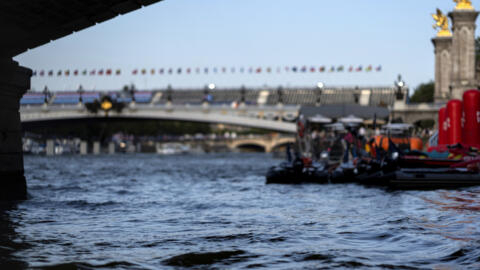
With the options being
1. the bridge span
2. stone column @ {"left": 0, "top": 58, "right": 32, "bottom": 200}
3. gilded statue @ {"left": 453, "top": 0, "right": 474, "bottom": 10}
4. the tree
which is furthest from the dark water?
the tree

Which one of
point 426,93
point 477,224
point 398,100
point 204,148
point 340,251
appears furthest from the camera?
point 204,148

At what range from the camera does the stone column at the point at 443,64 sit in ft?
274

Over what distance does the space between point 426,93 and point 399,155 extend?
83379 millimetres

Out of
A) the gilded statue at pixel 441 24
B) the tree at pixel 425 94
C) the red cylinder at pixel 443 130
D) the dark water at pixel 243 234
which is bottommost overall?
the dark water at pixel 243 234

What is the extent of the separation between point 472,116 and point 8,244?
86.7ft

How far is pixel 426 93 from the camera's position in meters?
108

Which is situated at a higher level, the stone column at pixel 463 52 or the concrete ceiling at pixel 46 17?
the stone column at pixel 463 52

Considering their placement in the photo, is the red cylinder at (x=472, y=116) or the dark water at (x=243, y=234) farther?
the red cylinder at (x=472, y=116)

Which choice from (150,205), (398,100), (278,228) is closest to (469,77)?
(398,100)

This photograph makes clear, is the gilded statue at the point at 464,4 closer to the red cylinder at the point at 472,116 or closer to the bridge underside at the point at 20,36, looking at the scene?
the red cylinder at the point at 472,116

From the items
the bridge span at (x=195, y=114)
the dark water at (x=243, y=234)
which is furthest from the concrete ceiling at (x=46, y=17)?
the bridge span at (x=195, y=114)

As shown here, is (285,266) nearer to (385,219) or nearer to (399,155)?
(385,219)

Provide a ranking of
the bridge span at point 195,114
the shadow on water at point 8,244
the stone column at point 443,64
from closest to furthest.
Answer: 1. the shadow on water at point 8,244
2. the stone column at point 443,64
3. the bridge span at point 195,114

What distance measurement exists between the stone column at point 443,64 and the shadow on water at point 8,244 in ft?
241
